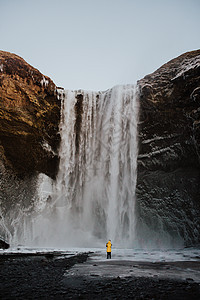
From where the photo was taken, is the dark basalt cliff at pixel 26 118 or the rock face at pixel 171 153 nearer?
the rock face at pixel 171 153

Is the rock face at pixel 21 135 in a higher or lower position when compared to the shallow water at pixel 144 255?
higher

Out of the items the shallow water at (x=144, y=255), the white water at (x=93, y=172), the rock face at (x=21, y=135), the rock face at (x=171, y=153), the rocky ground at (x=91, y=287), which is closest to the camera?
the rocky ground at (x=91, y=287)

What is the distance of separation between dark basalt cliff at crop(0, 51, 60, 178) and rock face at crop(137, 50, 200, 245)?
7520 mm

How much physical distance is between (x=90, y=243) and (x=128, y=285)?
14.7 meters

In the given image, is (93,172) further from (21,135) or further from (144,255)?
(144,255)

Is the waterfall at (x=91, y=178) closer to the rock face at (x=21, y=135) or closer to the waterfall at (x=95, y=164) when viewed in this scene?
the waterfall at (x=95, y=164)

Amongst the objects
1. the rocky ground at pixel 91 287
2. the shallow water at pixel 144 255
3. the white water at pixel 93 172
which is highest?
the white water at pixel 93 172

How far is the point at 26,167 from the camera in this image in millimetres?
18875

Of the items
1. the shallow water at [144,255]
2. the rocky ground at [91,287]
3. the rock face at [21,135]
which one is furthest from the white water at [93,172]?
the rocky ground at [91,287]

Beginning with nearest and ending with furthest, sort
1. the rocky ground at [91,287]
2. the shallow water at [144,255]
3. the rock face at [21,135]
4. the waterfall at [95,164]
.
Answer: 1. the rocky ground at [91,287]
2. the shallow water at [144,255]
3. the rock face at [21,135]
4. the waterfall at [95,164]

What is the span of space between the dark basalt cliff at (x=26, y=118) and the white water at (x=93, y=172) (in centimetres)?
113

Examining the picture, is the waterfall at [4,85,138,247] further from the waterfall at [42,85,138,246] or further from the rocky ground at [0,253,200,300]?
the rocky ground at [0,253,200,300]

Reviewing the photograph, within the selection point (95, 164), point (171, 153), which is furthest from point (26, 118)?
point (171, 153)

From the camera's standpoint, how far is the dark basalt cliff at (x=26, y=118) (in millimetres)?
17438
